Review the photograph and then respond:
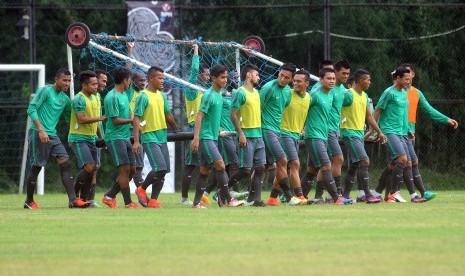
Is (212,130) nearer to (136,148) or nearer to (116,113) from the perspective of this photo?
(136,148)

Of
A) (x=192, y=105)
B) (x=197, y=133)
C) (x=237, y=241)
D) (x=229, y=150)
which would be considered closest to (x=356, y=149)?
(x=229, y=150)

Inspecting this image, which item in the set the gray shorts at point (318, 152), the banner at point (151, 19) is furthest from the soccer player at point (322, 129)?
the banner at point (151, 19)

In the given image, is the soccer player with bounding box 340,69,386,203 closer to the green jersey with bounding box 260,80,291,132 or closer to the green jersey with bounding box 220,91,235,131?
the green jersey with bounding box 260,80,291,132

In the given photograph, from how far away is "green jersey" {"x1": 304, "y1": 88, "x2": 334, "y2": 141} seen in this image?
19312 millimetres

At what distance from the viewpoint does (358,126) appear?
65.2 ft

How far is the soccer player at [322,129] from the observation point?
63.1 feet

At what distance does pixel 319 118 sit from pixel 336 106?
444mm

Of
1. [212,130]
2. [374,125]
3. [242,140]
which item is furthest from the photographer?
[374,125]

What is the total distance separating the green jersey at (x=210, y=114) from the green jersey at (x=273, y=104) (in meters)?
0.67

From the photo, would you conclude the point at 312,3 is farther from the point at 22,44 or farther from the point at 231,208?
the point at 231,208

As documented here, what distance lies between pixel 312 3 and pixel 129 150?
32.5 ft

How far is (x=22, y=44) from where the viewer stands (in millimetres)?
29656

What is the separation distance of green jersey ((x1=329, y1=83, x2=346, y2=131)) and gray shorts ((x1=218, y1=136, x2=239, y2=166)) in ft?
5.05

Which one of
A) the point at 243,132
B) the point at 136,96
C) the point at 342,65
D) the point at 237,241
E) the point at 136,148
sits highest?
the point at 342,65
